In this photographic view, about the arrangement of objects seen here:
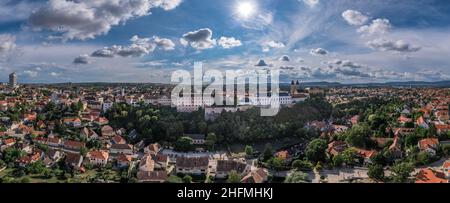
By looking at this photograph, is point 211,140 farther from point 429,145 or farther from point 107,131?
point 429,145

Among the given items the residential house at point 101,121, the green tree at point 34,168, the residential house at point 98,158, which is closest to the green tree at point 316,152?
the residential house at point 98,158

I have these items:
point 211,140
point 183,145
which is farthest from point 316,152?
point 183,145
